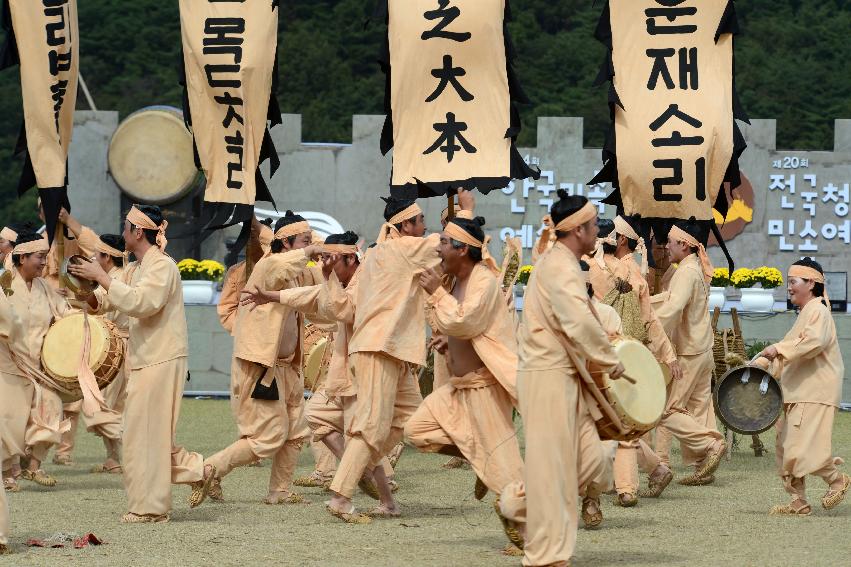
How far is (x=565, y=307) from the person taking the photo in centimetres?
742

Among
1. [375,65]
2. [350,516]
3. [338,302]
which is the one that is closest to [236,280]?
[338,302]

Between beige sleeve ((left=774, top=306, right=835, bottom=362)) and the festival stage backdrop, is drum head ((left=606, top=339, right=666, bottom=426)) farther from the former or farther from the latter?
the festival stage backdrop

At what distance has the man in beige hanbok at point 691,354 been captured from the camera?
11352 mm

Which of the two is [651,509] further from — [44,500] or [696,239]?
[44,500]

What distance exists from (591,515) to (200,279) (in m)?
10.7

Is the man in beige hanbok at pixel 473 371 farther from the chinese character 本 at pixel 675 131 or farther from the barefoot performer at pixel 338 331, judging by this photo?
the chinese character 本 at pixel 675 131

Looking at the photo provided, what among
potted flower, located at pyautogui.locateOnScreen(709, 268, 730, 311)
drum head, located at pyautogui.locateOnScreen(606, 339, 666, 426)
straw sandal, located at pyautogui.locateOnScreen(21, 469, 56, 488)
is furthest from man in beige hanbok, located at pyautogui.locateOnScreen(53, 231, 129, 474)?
potted flower, located at pyautogui.locateOnScreen(709, 268, 730, 311)

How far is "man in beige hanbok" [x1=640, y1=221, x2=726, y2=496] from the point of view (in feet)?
37.2

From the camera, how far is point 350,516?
30.2 feet

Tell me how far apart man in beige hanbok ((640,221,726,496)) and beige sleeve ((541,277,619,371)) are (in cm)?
403

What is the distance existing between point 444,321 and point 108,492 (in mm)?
3469

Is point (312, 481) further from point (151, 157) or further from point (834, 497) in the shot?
point (151, 157)

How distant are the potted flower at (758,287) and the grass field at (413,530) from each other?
6617mm

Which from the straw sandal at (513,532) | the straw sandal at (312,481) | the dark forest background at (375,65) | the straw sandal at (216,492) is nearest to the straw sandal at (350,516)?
the straw sandal at (216,492)
